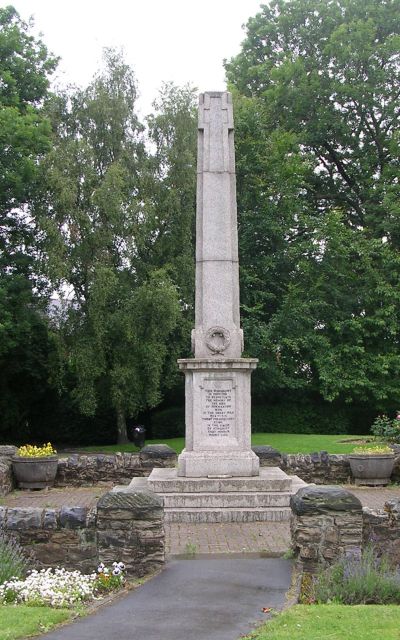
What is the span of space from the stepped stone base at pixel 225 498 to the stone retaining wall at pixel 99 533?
3.65 metres

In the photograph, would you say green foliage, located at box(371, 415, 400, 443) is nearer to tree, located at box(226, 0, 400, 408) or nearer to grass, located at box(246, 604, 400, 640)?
tree, located at box(226, 0, 400, 408)

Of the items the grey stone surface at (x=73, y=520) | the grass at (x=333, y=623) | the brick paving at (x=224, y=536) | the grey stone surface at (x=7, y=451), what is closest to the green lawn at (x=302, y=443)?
the brick paving at (x=224, y=536)

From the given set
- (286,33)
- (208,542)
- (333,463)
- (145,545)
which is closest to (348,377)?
(333,463)

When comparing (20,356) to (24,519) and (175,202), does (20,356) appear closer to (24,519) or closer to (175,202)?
(175,202)

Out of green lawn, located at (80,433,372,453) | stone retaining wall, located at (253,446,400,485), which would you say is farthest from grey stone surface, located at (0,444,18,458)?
green lawn, located at (80,433,372,453)

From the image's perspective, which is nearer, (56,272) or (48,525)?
(48,525)

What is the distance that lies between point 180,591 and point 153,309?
1845 centimetres

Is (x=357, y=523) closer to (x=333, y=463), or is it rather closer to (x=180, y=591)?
(x=180, y=591)

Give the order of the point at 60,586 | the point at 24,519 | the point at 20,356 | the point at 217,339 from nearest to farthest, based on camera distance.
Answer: the point at 60,586, the point at 24,519, the point at 217,339, the point at 20,356

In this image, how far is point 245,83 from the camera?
33125mm

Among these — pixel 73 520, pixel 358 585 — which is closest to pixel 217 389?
pixel 73 520

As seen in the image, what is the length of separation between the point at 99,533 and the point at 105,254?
63.3 feet

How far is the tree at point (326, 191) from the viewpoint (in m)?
28.0

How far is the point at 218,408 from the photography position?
13.2 meters
